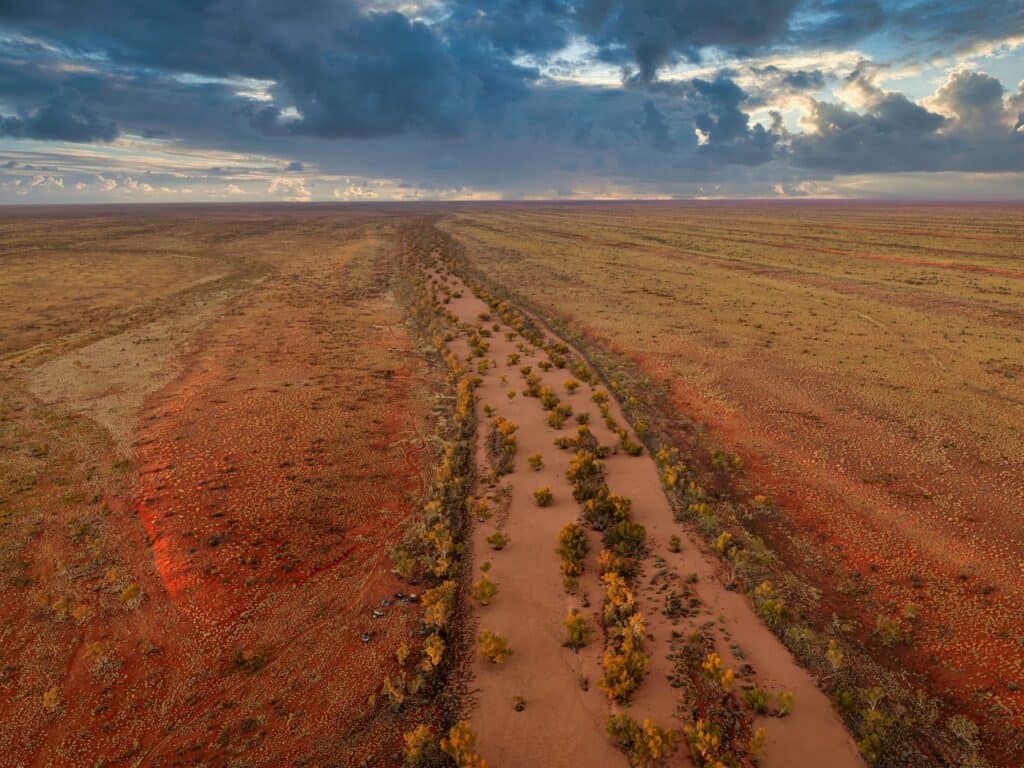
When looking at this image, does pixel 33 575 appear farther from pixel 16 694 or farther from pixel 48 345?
pixel 48 345

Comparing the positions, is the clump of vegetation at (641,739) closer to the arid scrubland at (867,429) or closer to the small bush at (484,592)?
the small bush at (484,592)

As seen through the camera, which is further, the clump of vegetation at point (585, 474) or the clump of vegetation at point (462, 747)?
the clump of vegetation at point (585, 474)

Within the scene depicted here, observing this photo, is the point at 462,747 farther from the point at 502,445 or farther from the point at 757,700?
the point at 502,445

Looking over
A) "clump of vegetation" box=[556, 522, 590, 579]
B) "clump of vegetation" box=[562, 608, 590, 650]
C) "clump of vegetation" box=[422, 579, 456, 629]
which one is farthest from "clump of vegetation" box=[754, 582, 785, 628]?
"clump of vegetation" box=[422, 579, 456, 629]

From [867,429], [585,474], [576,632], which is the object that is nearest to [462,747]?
[576,632]

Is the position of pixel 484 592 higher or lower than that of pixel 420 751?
higher

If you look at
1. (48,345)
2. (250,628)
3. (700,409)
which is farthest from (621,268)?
(250,628)

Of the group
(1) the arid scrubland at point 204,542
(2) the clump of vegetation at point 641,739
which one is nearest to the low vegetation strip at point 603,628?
(2) the clump of vegetation at point 641,739
